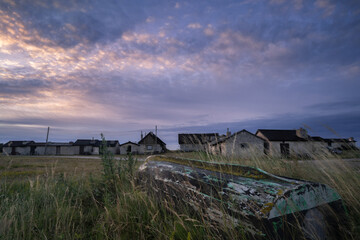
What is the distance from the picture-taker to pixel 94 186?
14.6 feet

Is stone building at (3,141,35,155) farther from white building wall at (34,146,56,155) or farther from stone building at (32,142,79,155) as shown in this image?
white building wall at (34,146,56,155)

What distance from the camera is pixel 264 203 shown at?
5.29ft

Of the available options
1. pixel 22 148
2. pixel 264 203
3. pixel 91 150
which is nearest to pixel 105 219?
pixel 264 203

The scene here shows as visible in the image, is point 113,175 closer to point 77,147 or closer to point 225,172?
point 225,172

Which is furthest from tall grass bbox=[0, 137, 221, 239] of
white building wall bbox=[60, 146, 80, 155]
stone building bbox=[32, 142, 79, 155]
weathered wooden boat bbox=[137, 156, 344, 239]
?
stone building bbox=[32, 142, 79, 155]

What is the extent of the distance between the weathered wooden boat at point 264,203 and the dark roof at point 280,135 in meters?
35.6

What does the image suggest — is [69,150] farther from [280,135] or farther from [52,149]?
[280,135]

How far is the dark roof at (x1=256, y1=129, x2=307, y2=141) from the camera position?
113 feet

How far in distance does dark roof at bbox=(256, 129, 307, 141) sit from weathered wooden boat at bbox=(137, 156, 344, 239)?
1402 inches

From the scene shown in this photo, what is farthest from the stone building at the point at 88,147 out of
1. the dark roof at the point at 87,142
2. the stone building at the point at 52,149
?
the stone building at the point at 52,149

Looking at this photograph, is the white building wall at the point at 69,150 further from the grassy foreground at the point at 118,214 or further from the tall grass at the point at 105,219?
the tall grass at the point at 105,219

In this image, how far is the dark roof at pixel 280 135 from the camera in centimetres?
3434

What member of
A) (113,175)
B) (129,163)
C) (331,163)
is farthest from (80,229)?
(331,163)

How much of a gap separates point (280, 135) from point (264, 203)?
3855cm
